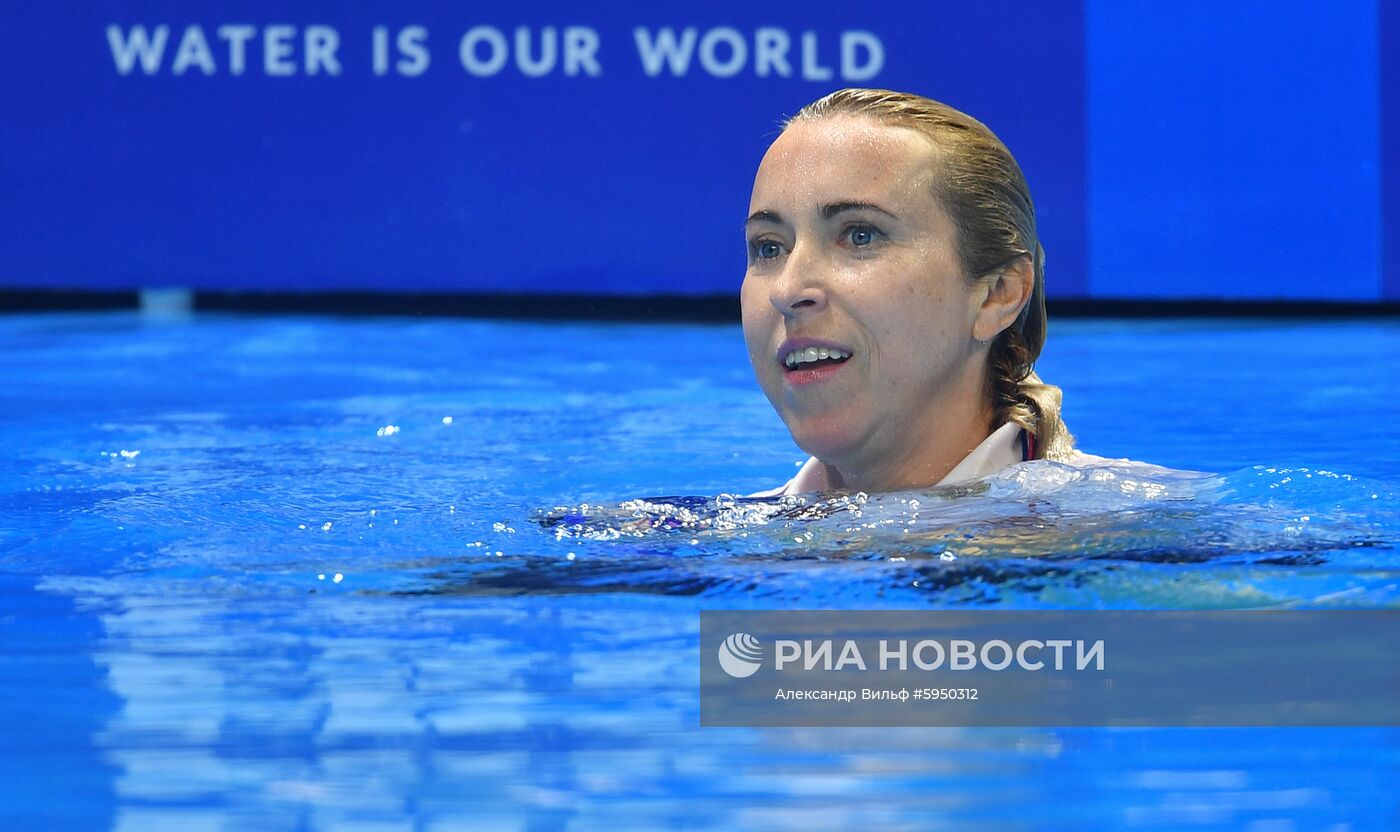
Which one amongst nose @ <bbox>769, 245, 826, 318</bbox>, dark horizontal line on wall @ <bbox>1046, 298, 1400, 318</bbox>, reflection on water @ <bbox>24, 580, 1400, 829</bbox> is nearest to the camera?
reflection on water @ <bbox>24, 580, 1400, 829</bbox>

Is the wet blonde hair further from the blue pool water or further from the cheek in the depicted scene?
the cheek

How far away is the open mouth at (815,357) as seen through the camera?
2.77 meters

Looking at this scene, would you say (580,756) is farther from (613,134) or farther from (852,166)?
(613,134)

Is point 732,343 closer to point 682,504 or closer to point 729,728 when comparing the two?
point 682,504

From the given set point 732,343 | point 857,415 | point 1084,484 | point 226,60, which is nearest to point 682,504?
point 857,415

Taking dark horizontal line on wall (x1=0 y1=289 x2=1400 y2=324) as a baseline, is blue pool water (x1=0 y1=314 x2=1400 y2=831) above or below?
below

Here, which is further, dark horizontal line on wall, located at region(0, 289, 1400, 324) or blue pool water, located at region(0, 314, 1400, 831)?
dark horizontal line on wall, located at region(0, 289, 1400, 324)

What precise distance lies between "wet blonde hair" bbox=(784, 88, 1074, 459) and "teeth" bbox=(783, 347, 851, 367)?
0.74 ft

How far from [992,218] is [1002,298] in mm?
124

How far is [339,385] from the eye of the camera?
590 centimetres

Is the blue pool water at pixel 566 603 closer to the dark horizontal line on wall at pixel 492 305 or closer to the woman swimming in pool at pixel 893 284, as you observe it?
the woman swimming in pool at pixel 893 284

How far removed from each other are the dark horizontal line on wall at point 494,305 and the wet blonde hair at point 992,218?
16.3 ft

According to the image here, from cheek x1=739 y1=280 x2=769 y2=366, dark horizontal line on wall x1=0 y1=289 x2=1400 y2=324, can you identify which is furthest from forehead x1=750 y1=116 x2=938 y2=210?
dark horizontal line on wall x1=0 y1=289 x2=1400 y2=324

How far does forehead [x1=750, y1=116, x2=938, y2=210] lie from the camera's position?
2738 millimetres
